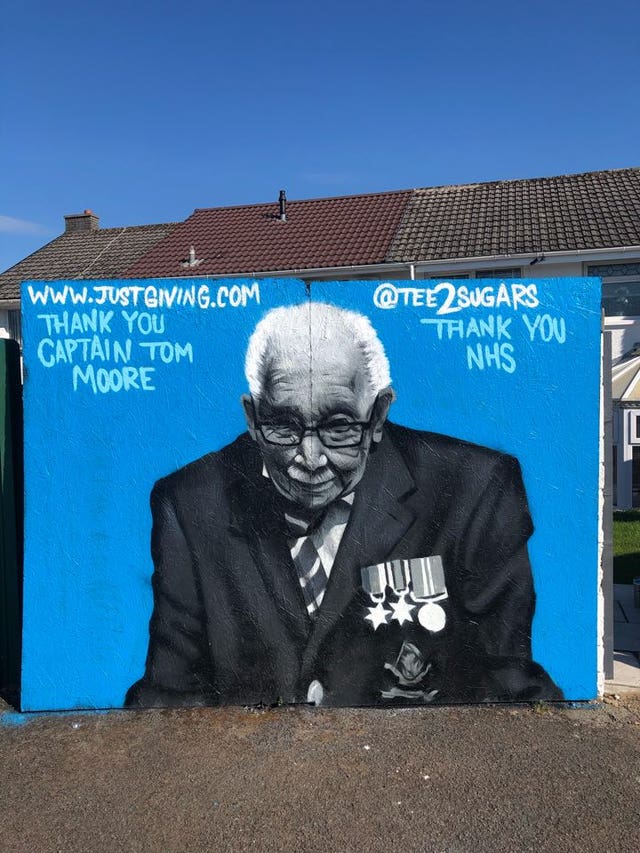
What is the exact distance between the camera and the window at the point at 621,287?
43.9ft

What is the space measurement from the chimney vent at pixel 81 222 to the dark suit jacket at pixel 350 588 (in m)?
20.0

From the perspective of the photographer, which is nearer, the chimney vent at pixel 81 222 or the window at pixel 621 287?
the window at pixel 621 287

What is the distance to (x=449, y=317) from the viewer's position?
407cm

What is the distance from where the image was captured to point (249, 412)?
4129mm

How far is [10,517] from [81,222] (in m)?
19.6

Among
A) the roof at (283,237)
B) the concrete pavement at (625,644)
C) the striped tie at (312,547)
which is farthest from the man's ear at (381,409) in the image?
the roof at (283,237)

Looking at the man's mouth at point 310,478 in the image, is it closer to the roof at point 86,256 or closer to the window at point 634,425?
the window at point 634,425

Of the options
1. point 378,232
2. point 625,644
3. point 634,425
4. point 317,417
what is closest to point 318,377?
point 317,417

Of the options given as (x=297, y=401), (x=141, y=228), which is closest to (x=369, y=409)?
(x=297, y=401)

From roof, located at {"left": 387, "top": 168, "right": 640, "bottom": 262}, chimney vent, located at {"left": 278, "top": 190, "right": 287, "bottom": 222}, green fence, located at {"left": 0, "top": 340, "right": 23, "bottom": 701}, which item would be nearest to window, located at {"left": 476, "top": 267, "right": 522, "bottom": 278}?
roof, located at {"left": 387, "top": 168, "right": 640, "bottom": 262}

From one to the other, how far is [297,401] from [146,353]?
3.17 ft

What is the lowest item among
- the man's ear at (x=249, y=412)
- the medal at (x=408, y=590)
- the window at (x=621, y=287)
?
the medal at (x=408, y=590)

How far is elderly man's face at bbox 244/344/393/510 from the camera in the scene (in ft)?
13.5

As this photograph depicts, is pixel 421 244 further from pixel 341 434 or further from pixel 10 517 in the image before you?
pixel 10 517
